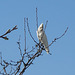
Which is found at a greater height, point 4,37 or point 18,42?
point 18,42

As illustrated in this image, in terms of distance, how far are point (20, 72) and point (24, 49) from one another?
541 mm

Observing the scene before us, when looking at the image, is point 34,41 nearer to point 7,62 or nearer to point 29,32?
point 29,32

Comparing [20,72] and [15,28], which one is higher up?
[15,28]

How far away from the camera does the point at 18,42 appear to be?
184 inches

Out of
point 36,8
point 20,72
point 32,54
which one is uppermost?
point 36,8

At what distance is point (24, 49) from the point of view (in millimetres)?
4273

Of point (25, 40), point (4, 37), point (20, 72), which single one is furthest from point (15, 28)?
point (20, 72)

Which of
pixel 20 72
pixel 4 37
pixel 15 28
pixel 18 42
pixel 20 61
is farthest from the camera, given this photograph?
pixel 18 42

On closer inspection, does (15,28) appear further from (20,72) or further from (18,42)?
(18,42)

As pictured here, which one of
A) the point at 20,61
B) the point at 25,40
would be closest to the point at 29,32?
the point at 25,40

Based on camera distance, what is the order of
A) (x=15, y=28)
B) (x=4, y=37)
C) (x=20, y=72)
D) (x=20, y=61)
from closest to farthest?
(x=4, y=37)
(x=15, y=28)
(x=20, y=72)
(x=20, y=61)

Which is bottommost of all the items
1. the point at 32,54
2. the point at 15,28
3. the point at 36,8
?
the point at 15,28

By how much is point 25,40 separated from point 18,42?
0.62 m

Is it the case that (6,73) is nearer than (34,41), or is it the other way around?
(6,73)
